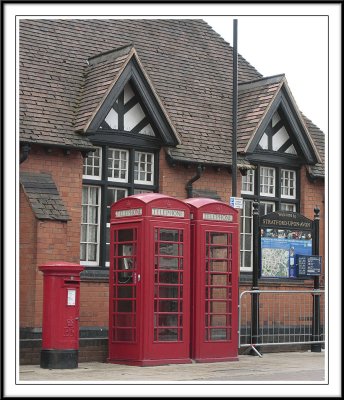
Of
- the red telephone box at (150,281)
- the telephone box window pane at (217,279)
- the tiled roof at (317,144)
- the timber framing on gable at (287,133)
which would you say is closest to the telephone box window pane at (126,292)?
the red telephone box at (150,281)

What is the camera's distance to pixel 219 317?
53.4 ft

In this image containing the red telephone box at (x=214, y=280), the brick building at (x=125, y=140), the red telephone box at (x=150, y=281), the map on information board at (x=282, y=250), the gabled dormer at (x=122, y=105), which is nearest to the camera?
the red telephone box at (x=150, y=281)

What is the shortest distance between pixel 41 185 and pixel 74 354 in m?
3.73

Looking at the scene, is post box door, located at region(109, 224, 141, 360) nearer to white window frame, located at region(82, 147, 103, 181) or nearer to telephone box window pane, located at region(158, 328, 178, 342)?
telephone box window pane, located at region(158, 328, 178, 342)

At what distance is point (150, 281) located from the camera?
1511cm

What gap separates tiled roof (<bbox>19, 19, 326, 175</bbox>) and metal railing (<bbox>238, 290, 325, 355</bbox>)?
11.0 ft

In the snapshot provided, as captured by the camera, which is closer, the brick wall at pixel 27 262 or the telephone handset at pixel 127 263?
the telephone handset at pixel 127 263

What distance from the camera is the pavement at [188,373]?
13453 mm

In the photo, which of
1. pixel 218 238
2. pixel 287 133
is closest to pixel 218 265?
pixel 218 238

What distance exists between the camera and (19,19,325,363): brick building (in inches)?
670

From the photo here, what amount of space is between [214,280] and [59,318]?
299 centimetres

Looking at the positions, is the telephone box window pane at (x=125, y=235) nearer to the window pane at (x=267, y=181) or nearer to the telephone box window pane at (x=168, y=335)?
the telephone box window pane at (x=168, y=335)

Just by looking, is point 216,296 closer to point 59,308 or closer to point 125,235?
point 125,235

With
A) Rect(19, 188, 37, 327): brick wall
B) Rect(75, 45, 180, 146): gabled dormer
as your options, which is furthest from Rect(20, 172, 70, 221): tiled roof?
Rect(75, 45, 180, 146): gabled dormer
